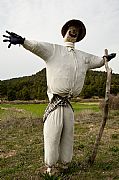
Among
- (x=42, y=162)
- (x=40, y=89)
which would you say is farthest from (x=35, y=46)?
(x=40, y=89)

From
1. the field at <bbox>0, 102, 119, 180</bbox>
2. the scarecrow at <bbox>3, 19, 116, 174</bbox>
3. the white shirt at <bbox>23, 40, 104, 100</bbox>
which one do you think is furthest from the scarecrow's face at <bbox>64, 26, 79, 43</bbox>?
the field at <bbox>0, 102, 119, 180</bbox>

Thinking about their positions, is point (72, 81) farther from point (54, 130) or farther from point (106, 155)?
point (106, 155)

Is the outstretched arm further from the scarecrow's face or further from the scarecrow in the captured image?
the scarecrow's face

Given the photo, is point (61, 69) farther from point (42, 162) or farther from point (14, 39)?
point (42, 162)

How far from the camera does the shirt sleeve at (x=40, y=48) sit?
5836 millimetres

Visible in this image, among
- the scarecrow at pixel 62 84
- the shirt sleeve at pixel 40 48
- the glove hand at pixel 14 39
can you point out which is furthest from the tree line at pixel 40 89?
the glove hand at pixel 14 39

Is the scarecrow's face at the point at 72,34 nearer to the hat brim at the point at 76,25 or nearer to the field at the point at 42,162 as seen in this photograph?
the hat brim at the point at 76,25

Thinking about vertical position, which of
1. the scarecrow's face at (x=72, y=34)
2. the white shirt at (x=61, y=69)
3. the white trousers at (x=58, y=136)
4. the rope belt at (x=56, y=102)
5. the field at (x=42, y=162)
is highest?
the scarecrow's face at (x=72, y=34)

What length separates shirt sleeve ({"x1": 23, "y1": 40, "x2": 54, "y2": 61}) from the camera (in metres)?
5.84

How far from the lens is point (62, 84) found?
20.2 feet

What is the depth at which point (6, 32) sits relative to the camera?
570 cm

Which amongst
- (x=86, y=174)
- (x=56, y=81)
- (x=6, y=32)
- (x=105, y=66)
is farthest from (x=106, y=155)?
(x=6, y=32)

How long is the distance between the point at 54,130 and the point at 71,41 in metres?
1.51

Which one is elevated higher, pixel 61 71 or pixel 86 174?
pixel 61 71
